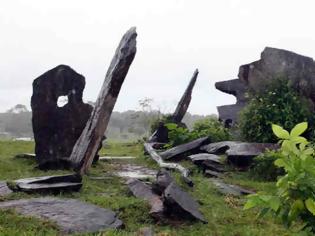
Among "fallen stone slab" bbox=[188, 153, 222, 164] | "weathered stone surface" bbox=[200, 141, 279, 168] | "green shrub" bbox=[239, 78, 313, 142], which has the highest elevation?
"green shrub" bbox=[239, 78, 313, 142]

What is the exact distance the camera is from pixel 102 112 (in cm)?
966

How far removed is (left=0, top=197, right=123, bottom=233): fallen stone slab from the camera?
5.68 m

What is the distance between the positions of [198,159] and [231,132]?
4.12 meters

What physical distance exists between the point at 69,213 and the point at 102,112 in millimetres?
3816

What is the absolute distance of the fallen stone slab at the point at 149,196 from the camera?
6.37m

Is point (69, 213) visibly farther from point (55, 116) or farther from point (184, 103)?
point (184, 103)

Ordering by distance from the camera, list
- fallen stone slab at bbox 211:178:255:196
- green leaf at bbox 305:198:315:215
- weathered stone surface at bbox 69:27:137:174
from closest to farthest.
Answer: green leaf at bbox 305:198:315:215 < fallen stone slab at bbox 211:178:255:196 < weathered stone surface at bbox 69:27:137:174

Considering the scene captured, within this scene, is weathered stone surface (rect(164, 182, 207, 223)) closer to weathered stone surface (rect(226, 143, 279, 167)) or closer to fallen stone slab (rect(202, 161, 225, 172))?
fallen stone slab (rect(202, 161, 225, 172))

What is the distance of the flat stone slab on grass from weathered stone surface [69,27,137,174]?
38.8 inches

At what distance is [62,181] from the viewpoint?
768 centimetres

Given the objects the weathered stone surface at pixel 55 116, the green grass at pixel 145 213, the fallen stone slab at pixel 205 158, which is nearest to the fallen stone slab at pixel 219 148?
the fallen stone slab at pixel 205 158

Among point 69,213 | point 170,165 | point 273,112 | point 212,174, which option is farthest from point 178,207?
point 273,112

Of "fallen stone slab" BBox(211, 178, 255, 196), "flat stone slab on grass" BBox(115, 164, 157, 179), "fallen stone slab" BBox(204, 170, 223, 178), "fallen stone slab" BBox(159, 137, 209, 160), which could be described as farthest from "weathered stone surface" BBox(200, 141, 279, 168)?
"fallen stone slab" BBox(211, 178, 255, 196)

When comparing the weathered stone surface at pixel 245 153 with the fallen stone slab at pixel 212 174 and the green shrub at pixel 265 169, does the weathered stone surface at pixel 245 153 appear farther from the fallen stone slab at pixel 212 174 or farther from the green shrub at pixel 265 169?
the fallen stone slab at pixel 212 174
